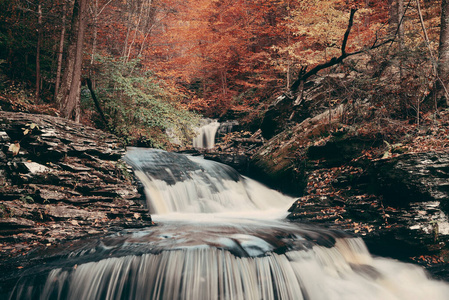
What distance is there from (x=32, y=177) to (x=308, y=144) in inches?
324

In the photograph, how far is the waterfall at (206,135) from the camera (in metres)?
16.9

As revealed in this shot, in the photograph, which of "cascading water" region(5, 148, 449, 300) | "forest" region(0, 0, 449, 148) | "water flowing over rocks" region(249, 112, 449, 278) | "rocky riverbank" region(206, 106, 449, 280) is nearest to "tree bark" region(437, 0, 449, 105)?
"forest" region(0, 0, 449, 148)

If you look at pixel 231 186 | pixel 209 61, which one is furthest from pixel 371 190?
pixel 209 61

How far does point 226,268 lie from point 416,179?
175 inches

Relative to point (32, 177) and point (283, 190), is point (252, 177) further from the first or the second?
point (32, 177)

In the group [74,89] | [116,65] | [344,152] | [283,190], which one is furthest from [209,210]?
[116,65]

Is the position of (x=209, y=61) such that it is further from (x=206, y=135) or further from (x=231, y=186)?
(x=231, y=186)

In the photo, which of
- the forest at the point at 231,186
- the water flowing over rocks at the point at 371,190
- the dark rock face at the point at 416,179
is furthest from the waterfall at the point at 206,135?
the dark rock face at the point at 416,179

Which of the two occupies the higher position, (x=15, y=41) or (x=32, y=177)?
(x=15, y=41)

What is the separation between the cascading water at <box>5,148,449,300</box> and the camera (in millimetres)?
3830

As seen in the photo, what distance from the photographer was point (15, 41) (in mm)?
9688

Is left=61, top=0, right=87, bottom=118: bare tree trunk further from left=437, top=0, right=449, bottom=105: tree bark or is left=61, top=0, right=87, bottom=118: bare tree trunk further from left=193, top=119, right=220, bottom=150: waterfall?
left=437, top=0, right=449, bottom=105: tree bark

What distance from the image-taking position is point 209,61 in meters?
19.5

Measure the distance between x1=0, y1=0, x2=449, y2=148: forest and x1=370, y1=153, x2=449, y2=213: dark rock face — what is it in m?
2.11
